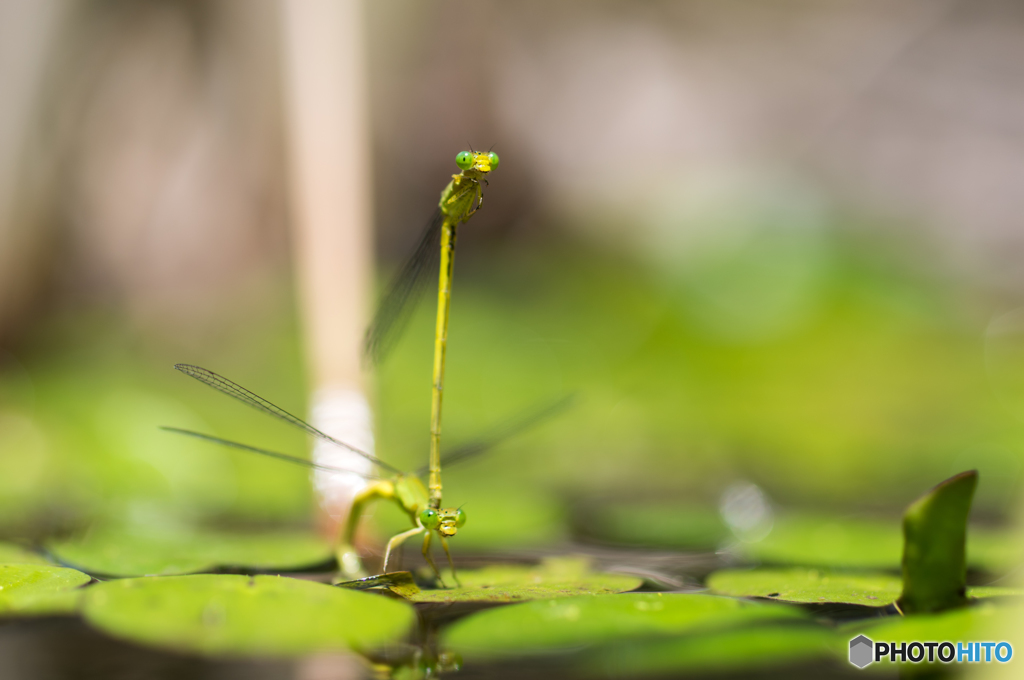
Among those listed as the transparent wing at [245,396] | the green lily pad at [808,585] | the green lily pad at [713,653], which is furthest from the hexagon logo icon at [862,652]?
the transparent wing at [245,396]

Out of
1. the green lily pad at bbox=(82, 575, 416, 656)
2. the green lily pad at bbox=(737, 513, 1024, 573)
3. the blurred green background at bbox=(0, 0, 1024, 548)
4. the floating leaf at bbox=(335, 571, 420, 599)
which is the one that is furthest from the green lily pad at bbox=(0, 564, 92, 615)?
the blurred green background at bbox=(0, 0, 1024, 548)

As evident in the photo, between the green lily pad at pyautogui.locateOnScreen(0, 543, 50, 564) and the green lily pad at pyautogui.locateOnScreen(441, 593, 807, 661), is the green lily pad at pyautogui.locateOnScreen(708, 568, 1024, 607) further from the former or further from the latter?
the green lily pad at pyautogui.locateOnScreen(0, 543, 50, 564)

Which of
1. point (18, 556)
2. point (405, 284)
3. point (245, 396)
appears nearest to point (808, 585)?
point (405, 284)

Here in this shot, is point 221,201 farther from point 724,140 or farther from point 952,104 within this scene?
point 952,104

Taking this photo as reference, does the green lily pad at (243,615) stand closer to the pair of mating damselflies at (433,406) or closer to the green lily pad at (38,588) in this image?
the green lily pad at (38,588)

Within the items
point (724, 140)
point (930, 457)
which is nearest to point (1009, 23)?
point (724, 140)

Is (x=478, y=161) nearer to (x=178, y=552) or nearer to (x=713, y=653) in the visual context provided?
(x=713, y=653)
